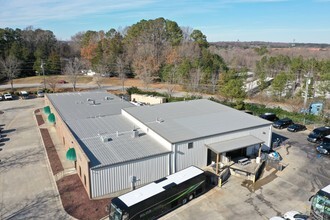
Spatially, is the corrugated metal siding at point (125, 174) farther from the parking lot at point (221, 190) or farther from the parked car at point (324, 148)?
the parked car at point (324, 148)

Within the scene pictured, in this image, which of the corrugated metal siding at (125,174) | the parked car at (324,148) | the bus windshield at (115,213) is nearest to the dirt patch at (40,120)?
the corrugated metal siding at (125,174)

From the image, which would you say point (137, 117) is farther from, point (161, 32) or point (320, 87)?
point (161, 32)

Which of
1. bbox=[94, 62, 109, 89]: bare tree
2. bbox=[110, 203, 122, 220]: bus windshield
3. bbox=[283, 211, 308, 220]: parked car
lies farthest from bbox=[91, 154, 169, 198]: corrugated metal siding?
bbox=[94, 62, 109, 89]: bare tree

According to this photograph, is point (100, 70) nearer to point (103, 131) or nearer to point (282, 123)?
point (103, 131)

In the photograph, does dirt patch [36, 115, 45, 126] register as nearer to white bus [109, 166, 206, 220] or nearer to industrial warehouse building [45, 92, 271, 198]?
industrial warehouse building [45, 92, 271, 198]

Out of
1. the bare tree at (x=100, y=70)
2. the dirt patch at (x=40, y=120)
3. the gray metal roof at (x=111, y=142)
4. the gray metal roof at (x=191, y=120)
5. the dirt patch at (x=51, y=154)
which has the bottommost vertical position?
the dirt patch at (x=51, y=154)

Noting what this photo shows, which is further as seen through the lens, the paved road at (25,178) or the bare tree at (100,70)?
the bare tree at (100,70)

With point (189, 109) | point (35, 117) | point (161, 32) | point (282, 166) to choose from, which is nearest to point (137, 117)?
point (189, 109)
